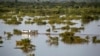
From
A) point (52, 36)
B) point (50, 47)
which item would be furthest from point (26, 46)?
point (52, 36)

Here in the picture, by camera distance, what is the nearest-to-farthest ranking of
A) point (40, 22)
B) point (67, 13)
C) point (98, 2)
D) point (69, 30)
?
point (69, 30)
point (40, 22)
point (67, 13)
point (98, 2)

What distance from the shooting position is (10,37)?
8.66 meters

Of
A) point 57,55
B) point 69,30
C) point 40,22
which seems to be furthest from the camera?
point 40,22

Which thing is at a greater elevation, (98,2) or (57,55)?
(98,2)

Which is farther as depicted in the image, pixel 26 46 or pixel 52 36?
pixel 52 36

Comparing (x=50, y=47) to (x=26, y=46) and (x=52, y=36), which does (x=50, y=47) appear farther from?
(x=52, y=36)

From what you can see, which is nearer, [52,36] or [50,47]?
[50,47]

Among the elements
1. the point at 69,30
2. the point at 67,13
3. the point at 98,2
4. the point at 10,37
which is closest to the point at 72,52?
the point at 10,37

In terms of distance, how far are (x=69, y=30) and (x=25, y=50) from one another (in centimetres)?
273

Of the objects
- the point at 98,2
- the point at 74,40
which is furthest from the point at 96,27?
the point at 98,2

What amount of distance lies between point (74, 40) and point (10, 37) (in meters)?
1.55

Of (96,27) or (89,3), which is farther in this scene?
(89,3)

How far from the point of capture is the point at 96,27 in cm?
1001

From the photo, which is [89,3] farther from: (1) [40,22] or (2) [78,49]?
(2) [78,49]
